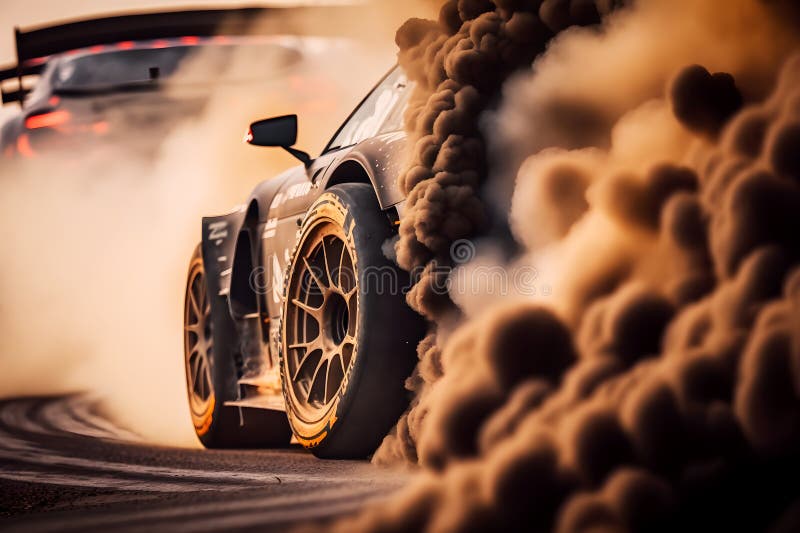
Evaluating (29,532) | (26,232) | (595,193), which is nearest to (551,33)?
(595,193)

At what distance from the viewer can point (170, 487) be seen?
4367 mm

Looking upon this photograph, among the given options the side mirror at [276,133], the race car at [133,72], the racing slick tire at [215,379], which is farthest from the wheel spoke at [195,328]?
the race car at [133,72]

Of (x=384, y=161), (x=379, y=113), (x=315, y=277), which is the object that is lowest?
(x=315, y=277)

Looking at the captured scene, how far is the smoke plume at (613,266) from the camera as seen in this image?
2.23 m

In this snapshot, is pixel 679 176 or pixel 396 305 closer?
pixel 679 176

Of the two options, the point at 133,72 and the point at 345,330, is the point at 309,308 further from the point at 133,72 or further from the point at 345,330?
the point at 133,72

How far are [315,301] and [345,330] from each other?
210 mm

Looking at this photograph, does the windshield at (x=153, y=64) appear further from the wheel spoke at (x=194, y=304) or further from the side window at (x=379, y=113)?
the side window at (x=379, y=113)

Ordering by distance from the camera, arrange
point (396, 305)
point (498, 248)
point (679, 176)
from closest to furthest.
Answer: point (679, 176), point (498, 248), point (396, 305)

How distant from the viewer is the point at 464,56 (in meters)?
3.87

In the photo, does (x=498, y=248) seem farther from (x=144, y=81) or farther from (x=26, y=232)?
(x=26, y=232)

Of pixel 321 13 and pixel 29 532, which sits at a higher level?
pixel 321 13

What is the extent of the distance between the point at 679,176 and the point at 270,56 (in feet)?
31.7

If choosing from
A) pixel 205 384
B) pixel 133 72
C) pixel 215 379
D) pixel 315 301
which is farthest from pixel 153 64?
pixel 315 301
